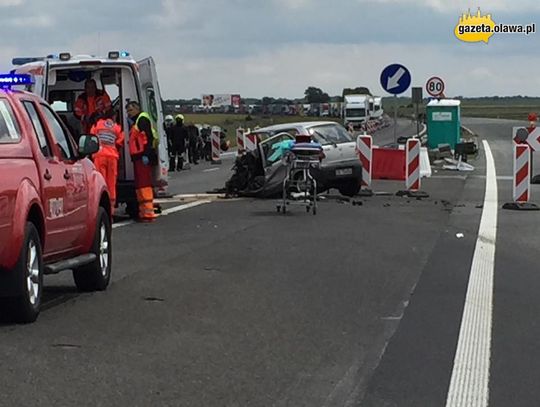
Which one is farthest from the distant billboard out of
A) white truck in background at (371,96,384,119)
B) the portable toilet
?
the portable toilet

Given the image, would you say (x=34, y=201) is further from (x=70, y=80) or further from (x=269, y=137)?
(x=269, y=137)

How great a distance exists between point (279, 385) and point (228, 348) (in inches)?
42.5

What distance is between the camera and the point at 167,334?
796 centimetres

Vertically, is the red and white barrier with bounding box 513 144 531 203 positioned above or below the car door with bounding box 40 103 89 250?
below

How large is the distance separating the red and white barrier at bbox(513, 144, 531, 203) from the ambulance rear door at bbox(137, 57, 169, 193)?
6.41 meters

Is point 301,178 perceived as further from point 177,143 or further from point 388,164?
point 177,143

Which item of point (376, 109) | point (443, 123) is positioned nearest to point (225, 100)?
point (376, 109)

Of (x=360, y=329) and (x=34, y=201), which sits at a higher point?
(x=34, y=201)

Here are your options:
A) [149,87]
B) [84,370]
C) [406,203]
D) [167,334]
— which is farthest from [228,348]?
[406,203]

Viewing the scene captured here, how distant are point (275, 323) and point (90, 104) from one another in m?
9.30

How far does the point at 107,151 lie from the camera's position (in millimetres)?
16234

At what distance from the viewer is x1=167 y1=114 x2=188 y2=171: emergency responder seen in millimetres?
33094

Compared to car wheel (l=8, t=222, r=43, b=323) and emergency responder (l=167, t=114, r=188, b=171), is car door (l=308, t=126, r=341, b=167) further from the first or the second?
car wheel (l=8, t=222, r=43, b=323)

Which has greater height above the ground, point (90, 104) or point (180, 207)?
point (90, 104)
